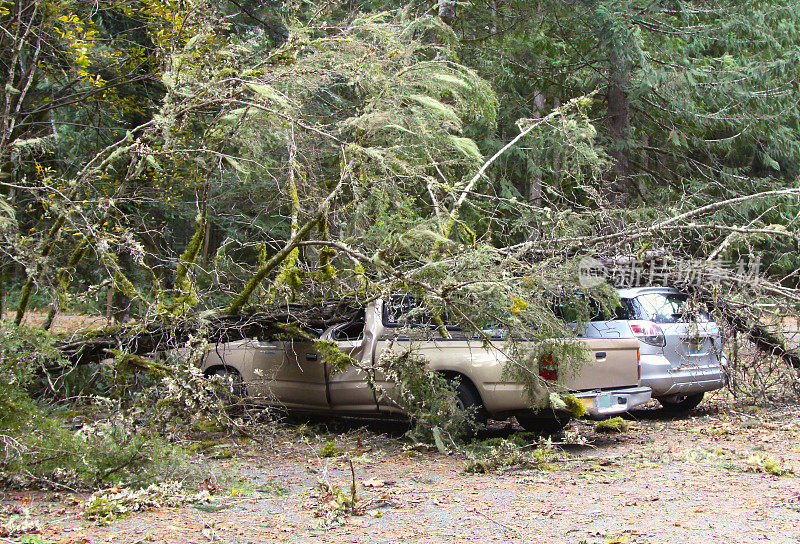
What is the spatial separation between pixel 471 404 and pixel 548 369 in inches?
35.9

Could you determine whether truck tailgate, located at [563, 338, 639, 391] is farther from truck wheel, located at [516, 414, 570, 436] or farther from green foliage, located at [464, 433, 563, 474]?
truck wheel, located at [516, 414, 570, 436]

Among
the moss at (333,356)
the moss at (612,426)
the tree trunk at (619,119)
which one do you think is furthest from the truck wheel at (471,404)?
the tree trunk at (619,119)

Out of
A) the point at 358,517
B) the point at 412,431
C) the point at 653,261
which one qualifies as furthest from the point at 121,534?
the point at 653,261

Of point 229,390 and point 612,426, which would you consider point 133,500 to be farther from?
point 612,426

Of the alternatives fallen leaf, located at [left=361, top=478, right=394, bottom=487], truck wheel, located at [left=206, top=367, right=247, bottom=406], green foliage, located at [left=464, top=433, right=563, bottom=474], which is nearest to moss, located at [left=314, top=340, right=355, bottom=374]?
truck wheel, located at [left=206, top=367, right=247, bottom=406]

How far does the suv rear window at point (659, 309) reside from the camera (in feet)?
30.4

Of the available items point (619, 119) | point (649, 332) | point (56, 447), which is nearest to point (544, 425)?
point (649, 332)

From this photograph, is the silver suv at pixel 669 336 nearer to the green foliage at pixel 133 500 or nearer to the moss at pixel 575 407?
the moss at pixel 575 407

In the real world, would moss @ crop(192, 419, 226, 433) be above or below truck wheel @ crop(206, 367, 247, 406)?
below

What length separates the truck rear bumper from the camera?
767cm

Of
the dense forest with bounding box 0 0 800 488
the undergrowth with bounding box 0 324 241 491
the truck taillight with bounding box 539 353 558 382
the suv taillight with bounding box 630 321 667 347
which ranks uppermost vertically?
the dense forest with bounding box 0 0 800 488

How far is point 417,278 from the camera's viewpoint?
6965 mm

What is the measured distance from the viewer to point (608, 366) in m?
7.89

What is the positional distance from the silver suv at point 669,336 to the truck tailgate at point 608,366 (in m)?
0.96
